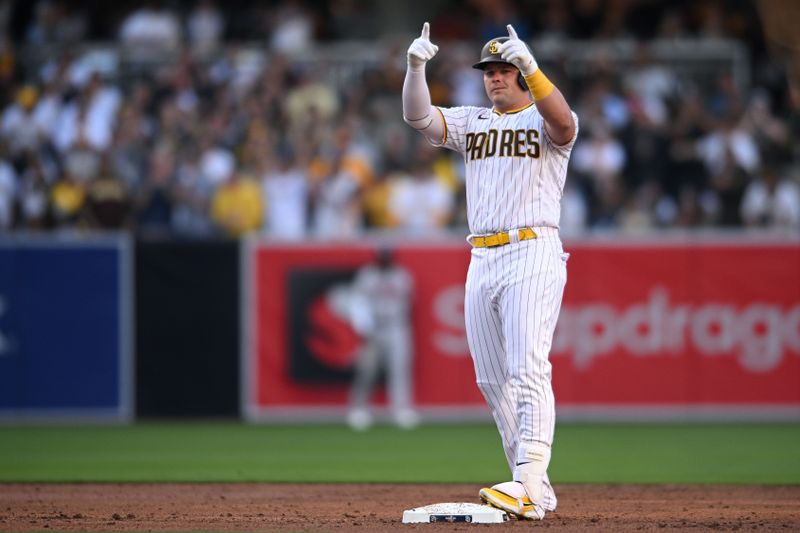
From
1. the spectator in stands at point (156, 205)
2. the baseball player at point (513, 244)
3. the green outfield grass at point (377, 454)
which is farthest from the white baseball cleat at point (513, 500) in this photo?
the spectator in stands at point (156, 205)

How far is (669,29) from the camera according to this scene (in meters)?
19.5

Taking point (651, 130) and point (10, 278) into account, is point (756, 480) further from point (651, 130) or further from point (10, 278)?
point (10, 278)

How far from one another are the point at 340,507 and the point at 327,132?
404 inches

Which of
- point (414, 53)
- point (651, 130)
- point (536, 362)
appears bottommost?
point (536, 362)

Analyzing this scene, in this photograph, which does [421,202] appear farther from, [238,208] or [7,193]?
[7,193]

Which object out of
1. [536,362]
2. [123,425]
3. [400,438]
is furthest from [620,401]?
[536,362]

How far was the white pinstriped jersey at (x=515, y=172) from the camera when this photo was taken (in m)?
7.03

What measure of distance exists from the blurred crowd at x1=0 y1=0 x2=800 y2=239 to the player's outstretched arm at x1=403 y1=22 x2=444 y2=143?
870 centimetres

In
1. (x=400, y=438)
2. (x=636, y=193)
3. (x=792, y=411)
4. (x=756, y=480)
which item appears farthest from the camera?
(x=636, y=193)

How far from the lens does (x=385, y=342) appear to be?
15484 millimetres

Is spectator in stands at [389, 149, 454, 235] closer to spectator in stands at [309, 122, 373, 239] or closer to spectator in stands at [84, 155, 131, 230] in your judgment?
spectator in stands at [309, 122, 373, 239]

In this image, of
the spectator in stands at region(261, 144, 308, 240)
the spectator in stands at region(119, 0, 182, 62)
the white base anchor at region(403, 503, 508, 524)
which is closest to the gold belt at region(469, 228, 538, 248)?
the white base anchor at region(403, 503, 508, 524)

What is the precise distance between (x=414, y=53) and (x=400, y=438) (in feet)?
24.1

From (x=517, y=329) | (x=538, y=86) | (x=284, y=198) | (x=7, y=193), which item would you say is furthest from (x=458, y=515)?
(x=7, y=193)
